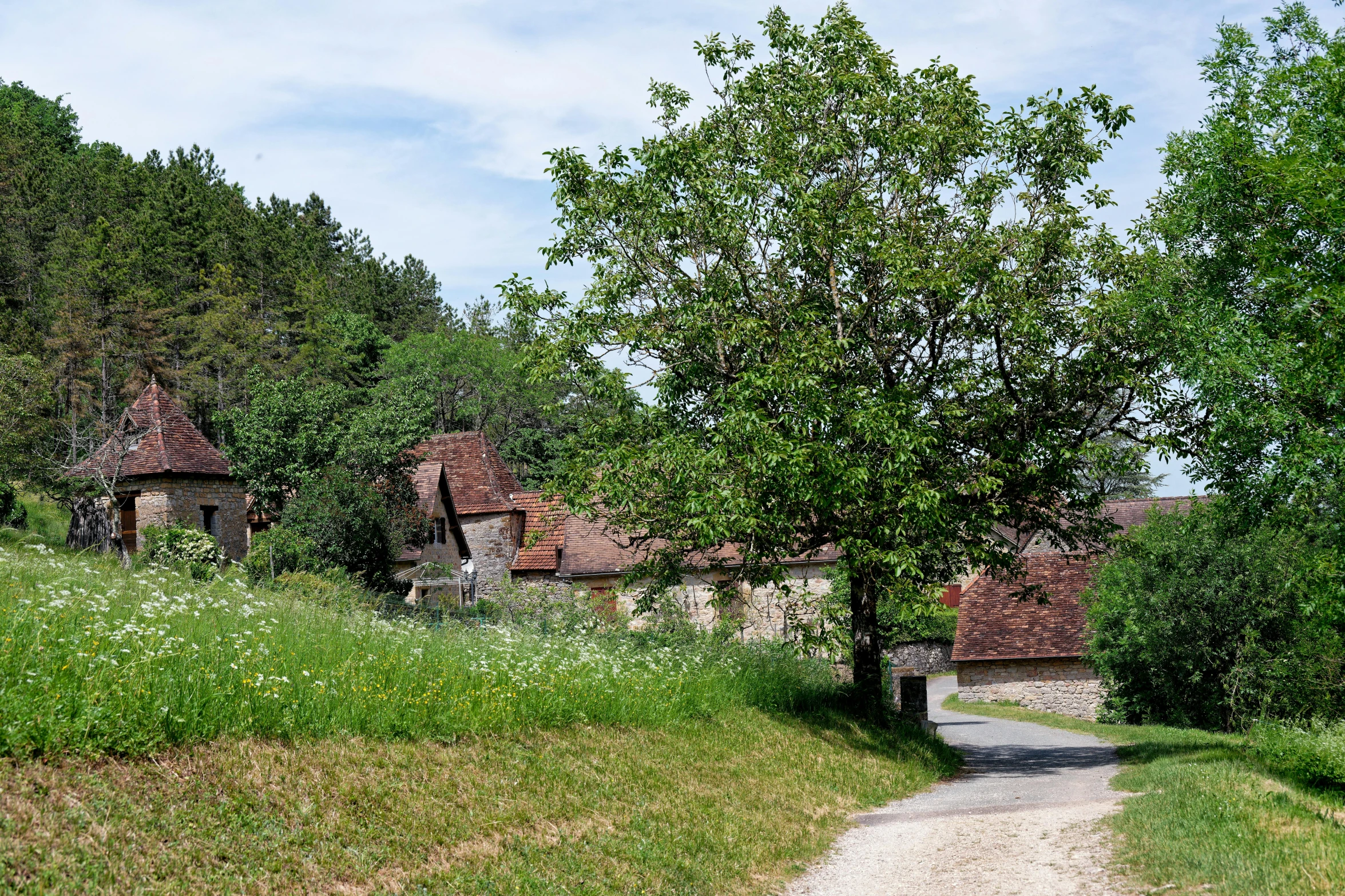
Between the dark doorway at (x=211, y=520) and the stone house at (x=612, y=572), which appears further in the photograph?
the dark doorway at (x=211, y=520)

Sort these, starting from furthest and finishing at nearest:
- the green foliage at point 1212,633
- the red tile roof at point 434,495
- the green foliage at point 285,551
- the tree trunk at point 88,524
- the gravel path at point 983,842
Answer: the red tile roof at point 434,495, the tree trunk at point 88,524, the green foliage at point 285,551, the green foliage at point 1212,633, the gravel path at point 983,842

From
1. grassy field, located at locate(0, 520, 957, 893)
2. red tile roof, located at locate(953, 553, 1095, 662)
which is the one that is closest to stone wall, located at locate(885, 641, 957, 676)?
red tile roof, located at locate(953, 553, 1095, 662)

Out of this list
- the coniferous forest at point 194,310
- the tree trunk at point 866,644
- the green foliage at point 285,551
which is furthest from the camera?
the coniferous forest at point 194,310

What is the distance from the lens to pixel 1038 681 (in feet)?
128

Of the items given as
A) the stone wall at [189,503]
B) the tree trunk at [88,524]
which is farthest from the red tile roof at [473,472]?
the tree trunk at [88,524]

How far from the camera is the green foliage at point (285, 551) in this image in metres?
33.5

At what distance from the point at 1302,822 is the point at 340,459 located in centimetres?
3399

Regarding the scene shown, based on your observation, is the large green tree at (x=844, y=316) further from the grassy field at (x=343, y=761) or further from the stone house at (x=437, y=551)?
the stone house at (x=437, y=551)

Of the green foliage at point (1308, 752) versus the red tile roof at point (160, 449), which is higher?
the red tile roof at point (160, 449)

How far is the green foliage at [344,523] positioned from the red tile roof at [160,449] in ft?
20.1

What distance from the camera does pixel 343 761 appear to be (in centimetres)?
819

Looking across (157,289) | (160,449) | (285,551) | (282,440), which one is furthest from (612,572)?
(157,289)

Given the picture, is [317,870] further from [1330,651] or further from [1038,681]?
[1038,681]

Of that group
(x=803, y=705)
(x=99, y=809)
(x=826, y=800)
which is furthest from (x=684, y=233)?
(x=99, y=809)
